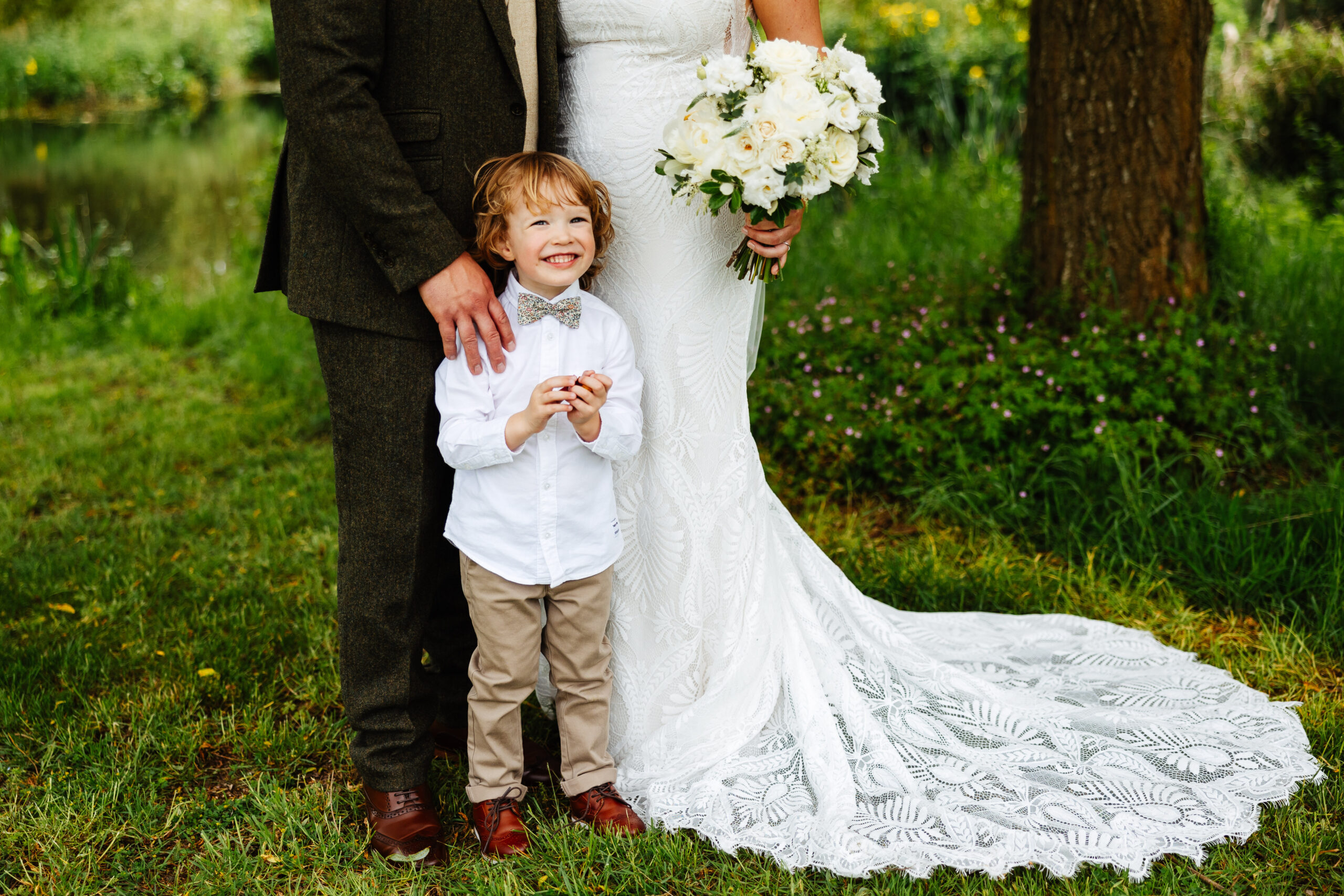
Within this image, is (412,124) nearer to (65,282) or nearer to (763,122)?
(763,122)

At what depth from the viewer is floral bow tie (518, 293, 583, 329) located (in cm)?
229

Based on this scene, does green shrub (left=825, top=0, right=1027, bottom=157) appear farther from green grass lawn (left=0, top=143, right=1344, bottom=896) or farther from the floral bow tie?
the floral bow tie

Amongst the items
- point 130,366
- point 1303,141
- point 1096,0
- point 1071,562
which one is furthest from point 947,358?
point 1303,141

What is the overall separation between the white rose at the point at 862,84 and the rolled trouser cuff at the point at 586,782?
162 cm

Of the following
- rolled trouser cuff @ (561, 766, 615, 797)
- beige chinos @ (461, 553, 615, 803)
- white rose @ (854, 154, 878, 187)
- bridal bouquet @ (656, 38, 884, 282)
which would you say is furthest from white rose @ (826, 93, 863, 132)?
rolled trouser cuff @ (561, 766, 615, 797)

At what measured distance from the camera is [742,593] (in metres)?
2.68

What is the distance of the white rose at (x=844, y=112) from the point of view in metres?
2.20

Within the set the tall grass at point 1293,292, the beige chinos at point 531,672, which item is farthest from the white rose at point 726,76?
the tall grass at point 1293,292

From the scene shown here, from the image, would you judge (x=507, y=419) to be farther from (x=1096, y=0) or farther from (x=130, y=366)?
(x=130, y=366)

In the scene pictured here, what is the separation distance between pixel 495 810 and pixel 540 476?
0.78 meters

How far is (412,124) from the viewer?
7.27ft

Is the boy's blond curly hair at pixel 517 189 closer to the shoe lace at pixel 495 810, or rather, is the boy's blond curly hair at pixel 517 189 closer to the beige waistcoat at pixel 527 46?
the beige waistcoat at pixel 527 46

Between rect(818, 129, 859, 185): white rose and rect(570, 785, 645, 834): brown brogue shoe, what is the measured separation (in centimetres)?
148

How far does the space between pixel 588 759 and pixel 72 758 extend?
136 cm
